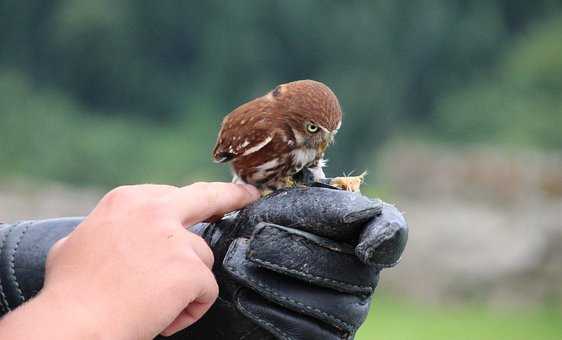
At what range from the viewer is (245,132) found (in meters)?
2.16

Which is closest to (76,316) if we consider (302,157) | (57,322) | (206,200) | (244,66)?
(57,322)

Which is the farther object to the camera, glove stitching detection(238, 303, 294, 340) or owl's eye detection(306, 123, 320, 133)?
owl's eye detection(306, 123, 320, 133)

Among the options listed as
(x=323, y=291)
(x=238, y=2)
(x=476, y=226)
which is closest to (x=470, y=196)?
(x=476, y=226)

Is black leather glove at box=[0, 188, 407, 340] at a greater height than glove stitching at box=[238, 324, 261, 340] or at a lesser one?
greater

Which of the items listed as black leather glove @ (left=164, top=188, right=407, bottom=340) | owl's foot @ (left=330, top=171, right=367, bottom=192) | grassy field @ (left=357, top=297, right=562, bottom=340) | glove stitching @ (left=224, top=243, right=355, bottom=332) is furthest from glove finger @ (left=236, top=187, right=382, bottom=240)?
grassy field @ (left=357, top=297, right=562, bottom=340)

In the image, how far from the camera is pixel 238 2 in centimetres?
2267

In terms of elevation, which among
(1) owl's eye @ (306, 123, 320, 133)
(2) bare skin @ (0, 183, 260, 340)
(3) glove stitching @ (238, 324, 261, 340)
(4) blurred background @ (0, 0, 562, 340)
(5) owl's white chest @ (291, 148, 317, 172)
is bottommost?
(2) bare skin @ (0, 183, 260, 340)

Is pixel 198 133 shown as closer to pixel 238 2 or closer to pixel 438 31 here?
pixel 238 2

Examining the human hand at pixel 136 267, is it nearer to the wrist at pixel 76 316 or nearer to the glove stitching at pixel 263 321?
the wrist at pixel 76 316

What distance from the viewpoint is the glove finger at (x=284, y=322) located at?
1606 millimetres

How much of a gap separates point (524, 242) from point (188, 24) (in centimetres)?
1633

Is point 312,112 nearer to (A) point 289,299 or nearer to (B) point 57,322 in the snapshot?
(A) point 289,299

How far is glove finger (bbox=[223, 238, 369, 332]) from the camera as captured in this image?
160cm

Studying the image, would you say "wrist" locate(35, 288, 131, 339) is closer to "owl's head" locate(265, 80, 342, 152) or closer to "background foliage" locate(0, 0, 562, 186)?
"owl's head" locate(265, 80, 342, 152)
